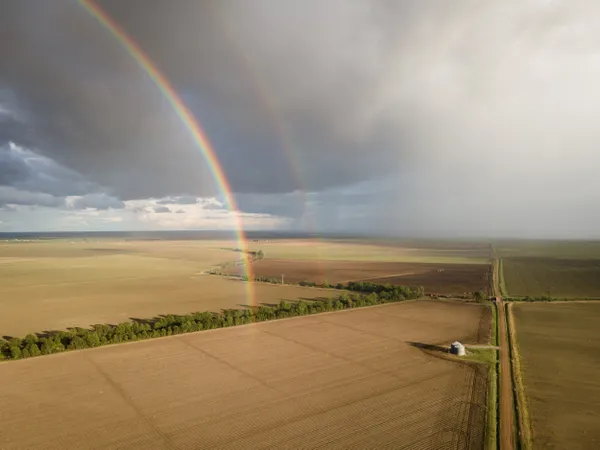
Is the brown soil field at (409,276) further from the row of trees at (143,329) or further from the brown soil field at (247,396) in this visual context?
the brown soil field at (247,396)

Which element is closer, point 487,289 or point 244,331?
point 244,331

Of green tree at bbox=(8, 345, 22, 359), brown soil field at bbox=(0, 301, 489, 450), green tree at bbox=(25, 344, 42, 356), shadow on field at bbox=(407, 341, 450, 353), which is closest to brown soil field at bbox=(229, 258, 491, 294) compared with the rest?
shadow on field at bbox=(407, 341, 450, 353)

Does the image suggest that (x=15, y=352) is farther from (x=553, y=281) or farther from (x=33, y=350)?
(x=553, y=281)

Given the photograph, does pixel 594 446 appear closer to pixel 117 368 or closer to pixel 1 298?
pixel 117 368

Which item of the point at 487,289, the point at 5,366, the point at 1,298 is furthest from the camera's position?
the point at 487,289

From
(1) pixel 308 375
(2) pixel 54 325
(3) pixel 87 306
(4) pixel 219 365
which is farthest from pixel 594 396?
(3) pixel 87 306

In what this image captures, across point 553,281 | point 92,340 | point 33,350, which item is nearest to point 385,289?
point 92,340
